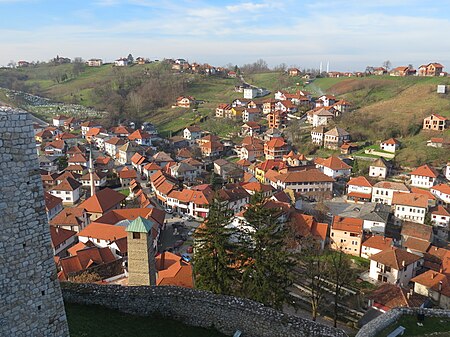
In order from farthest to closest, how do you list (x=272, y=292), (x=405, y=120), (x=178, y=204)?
(x=405, y=120) < (x=178, y=204) < (x=272, y=292)

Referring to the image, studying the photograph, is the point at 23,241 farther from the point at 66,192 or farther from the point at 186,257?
the point at 66,192

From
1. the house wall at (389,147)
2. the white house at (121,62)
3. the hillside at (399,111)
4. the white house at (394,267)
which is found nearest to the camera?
the white house at (394,267)

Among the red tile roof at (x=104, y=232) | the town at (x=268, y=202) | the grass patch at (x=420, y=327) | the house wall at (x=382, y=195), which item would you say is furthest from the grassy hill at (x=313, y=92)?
the grass patch at (x=420, y=327)

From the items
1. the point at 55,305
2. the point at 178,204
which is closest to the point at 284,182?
the point at 178,204

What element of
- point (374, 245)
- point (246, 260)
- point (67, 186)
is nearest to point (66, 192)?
point (67, 186)

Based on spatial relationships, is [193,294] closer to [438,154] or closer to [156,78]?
[438,154]

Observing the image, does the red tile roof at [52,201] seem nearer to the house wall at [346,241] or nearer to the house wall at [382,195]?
the house wall at [346,241]

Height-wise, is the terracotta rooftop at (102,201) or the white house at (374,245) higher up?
the terracotta rooftop at (102,201)
